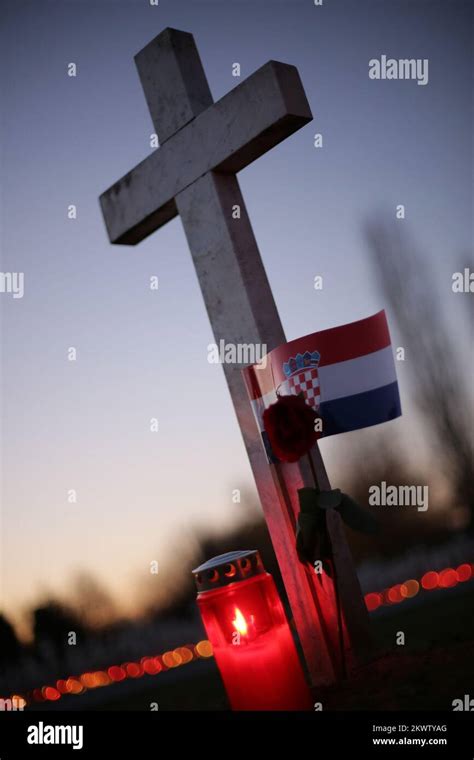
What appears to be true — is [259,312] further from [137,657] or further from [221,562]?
[137,657]

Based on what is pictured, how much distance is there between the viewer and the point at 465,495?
4.03m

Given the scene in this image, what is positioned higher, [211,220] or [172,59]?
[172,59]

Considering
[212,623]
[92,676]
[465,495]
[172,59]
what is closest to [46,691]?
[92,676]

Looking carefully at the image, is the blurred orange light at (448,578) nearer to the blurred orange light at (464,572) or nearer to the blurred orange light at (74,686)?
the blurred orange light at (464,572)

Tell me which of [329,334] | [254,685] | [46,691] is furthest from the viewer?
[46,691]

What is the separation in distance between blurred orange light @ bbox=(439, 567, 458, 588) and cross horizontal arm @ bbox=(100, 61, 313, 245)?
2048mm

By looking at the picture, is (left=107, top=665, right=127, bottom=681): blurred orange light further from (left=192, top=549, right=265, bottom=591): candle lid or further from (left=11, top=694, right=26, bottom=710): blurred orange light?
(left=192, top=549, right=265, bottom=591): candle lid

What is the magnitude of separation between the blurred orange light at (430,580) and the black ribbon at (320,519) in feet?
3.68

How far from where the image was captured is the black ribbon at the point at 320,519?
2688 millimetres

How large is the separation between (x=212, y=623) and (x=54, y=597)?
5.96ft

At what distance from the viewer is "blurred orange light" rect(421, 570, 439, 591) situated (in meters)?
3.79

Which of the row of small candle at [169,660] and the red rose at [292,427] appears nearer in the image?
the red rose at [292,427]

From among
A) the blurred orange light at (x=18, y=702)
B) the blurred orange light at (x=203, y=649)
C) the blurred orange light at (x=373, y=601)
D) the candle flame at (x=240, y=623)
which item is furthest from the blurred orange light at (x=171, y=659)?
the candle flame at (x=240, y=623)

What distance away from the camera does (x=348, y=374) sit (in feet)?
9.54
